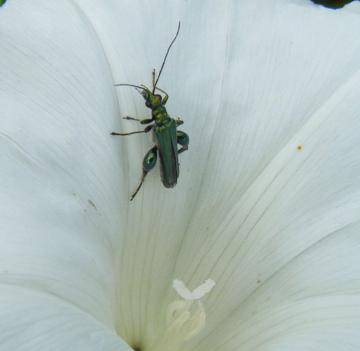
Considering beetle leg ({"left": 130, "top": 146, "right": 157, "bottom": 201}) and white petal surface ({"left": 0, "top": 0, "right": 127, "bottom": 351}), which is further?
beetle leg ({"left": 130, "top": 146, "right": 157, "bottom": 201})

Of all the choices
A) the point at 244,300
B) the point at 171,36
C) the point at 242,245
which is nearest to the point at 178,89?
the point at 171,36

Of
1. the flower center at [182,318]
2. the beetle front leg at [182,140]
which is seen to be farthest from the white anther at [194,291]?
the beetle front leg at [182,140]

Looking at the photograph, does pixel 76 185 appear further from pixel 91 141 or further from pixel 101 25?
pixel 101 25

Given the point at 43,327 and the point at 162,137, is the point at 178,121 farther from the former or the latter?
the point at 43,327

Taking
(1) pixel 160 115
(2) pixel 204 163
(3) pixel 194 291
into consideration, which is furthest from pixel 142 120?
(3) pixel 194 291

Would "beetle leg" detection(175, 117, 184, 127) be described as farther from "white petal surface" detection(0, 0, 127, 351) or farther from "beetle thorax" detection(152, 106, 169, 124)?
"white petal surface" detection(0, 0, 127, 351)

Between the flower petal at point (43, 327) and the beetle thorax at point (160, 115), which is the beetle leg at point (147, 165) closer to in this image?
the beetle thorax at point (160, 115)

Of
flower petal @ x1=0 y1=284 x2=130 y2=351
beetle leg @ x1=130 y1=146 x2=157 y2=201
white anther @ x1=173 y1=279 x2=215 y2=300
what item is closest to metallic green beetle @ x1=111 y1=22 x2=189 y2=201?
beetle leg @ x1=130 y1=146 x2=157 y2=201

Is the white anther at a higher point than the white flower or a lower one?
lower
